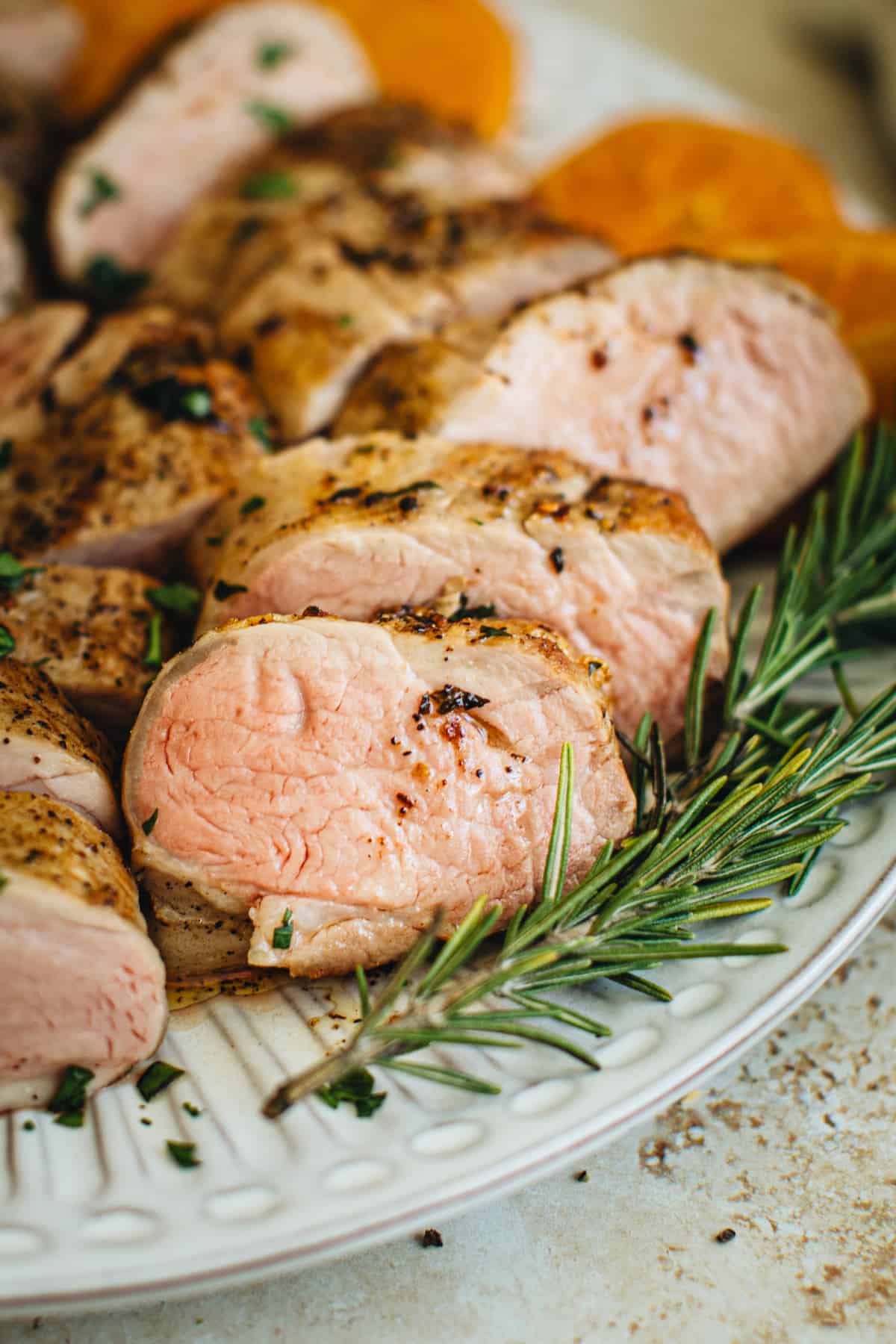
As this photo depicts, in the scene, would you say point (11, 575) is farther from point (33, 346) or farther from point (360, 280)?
A: point (360, 280)

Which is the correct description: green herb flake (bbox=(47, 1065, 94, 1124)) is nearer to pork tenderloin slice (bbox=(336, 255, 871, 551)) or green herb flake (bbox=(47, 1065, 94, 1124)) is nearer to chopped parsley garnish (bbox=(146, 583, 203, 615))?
chopped parsley garnish (bbox=(146, 583, 203, 615))

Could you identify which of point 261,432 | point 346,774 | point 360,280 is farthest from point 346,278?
point 346,774

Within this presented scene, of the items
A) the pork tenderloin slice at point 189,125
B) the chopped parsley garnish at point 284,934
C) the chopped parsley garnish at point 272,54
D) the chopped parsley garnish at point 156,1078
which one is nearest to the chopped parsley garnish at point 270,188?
the pork tenderloin slice at point 189,125

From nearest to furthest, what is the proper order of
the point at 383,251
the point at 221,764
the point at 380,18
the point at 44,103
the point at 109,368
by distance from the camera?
the point at 221,764
the point at 109,368
the point at 383,251
the point at 44,103
the point at 380,18

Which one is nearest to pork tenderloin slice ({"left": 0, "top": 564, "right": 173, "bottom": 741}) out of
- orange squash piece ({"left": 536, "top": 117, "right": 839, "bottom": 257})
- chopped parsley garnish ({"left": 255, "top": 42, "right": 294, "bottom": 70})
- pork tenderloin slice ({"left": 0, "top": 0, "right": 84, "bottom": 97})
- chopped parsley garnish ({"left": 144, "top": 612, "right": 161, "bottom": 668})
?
chopped parsley garnish ({"left": 144, "top": 612, "right": 161, "bottom": 668})

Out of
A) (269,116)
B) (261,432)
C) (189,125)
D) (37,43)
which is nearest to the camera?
(261,432)

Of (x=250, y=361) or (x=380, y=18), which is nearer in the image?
(x=250, y=361)

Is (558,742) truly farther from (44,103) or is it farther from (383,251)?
(44,103)

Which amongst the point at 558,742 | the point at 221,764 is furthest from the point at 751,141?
the point at 221,764
